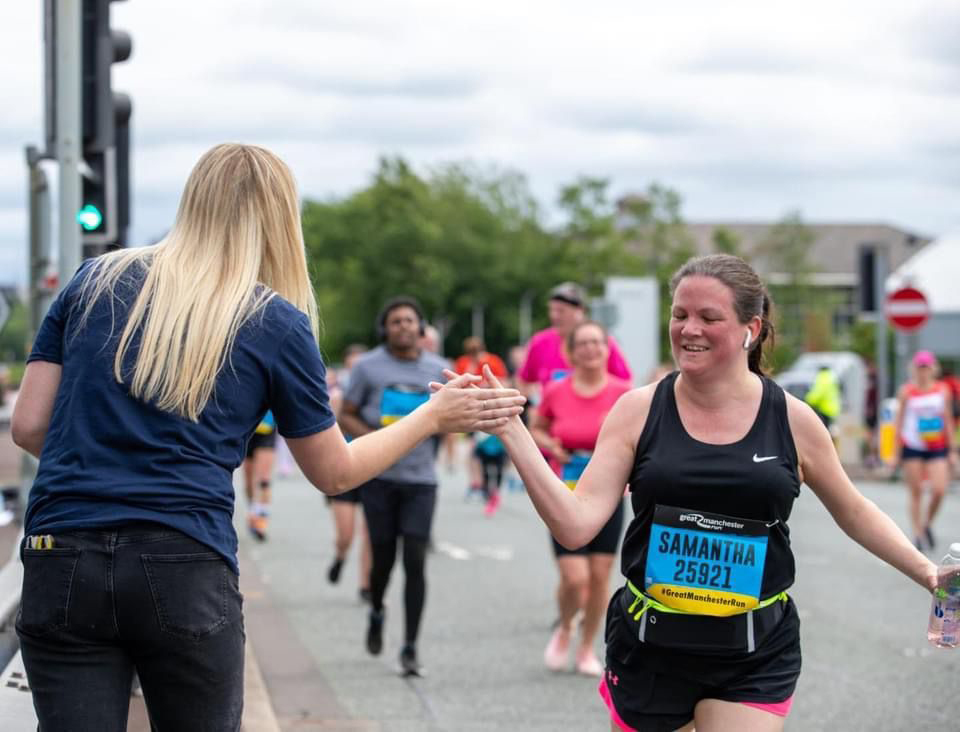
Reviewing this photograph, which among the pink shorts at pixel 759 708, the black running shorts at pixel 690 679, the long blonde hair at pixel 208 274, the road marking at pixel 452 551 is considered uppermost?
the long blonde hair at pixel 208 274

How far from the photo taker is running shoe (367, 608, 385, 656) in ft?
27.8

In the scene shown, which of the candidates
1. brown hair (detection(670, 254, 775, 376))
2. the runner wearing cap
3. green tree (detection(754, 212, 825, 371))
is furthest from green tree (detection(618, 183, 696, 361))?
brown hair (detection(670, 254, 775, 376))

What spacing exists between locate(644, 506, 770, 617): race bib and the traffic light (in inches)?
218

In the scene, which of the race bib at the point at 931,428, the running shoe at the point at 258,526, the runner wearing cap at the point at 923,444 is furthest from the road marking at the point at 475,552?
the race bib at the point at 931,428

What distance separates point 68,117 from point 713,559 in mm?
5657

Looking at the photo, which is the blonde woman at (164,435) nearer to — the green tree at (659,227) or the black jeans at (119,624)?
the black jeans at (119,624)

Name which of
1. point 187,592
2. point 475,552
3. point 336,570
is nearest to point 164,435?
point 187,592

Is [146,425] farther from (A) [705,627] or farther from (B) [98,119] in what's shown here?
(B) [98,119]

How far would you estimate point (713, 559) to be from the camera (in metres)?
3.82

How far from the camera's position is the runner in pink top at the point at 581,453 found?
8055 mm

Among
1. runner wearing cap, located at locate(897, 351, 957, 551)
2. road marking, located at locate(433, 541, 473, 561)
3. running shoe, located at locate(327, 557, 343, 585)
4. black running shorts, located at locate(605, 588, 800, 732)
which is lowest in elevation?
road marking, located at locate(433, 541, 473, 561)

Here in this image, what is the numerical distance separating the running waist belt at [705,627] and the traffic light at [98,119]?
5516 millimetres

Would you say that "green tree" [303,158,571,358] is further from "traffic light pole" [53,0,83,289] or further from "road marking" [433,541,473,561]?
"traffic light pole" [53,0,83,289]

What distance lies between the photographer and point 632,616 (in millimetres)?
3949
